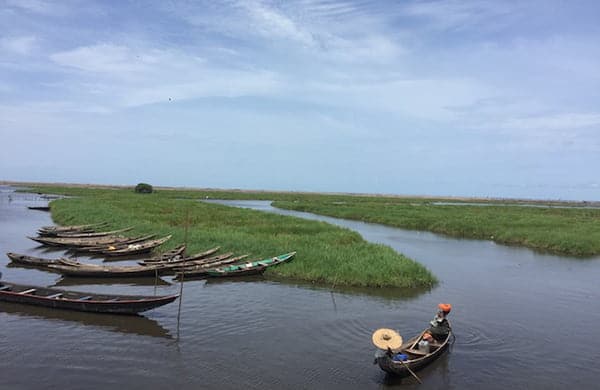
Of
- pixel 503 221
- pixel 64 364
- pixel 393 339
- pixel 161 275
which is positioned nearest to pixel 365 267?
pixel 161 275

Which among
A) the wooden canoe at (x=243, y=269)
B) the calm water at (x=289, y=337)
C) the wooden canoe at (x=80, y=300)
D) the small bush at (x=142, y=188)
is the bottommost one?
the calm water at (x=289, y=337)

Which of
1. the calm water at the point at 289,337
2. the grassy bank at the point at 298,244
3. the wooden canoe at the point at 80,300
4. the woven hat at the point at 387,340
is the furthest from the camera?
the grassy bank at the point at 298,244

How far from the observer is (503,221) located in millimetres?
48625

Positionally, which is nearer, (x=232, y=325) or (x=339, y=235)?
(x=232, y=325)

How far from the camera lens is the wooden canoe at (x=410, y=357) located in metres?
10.7

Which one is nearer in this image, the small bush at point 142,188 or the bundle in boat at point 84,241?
the bundle in boat at point 84,241

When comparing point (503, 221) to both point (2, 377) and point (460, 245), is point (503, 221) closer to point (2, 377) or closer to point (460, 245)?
point (460, 245)

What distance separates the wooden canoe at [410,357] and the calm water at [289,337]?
34cm

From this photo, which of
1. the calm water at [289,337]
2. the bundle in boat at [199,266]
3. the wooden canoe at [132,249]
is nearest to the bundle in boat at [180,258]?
the bundle in boat at [199,266]

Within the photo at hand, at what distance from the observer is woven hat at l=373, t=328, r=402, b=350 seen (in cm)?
1072

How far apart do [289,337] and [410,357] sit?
Result: 3.94 metres

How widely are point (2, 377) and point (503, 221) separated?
4710cm

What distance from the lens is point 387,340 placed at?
10.9m

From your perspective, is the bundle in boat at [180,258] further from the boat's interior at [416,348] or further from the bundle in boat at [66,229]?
the bundle in boat at [66,229]
